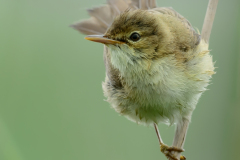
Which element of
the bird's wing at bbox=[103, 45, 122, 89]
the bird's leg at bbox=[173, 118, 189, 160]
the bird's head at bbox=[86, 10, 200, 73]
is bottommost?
the bird's leg at bbox=[173, 118, 189, 160]

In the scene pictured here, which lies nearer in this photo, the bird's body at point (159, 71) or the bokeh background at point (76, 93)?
the bird's body at point (159, 71)

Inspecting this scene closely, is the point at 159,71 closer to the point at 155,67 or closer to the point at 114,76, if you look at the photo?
the point at 155,67

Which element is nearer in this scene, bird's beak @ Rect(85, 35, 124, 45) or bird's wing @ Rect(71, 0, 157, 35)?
bird's beak @ Rect(85, 35, 124, 45)

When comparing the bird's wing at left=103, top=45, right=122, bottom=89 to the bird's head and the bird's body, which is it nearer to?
the bird's body

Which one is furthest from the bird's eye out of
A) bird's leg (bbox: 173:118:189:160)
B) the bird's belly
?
bird's leg (bbox: 173:118:189:160)

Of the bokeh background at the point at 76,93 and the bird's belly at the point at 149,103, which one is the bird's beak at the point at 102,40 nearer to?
the bird's belly at the point at 149,103

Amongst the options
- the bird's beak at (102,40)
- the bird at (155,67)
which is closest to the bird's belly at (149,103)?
the bird at (155,67)
